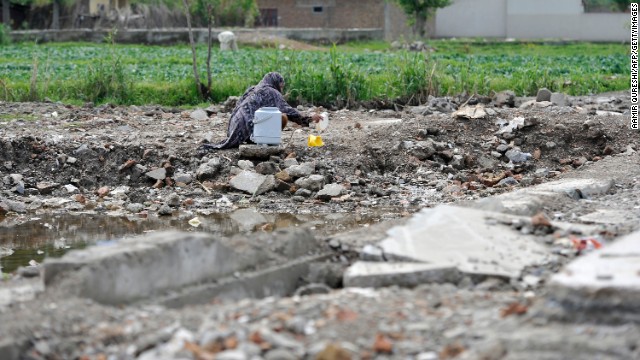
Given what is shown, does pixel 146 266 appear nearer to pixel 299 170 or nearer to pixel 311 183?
pixel 311 183

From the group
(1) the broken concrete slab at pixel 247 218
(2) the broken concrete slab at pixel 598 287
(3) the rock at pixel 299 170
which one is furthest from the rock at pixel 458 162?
(2) the broken concrete slab at pixel 598 287

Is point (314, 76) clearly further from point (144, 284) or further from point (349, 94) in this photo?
point (144, 284)

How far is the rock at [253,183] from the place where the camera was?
1061 centimetres

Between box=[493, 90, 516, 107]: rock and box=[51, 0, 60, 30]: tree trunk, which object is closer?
box=[493, 90, 516, 107]: rock

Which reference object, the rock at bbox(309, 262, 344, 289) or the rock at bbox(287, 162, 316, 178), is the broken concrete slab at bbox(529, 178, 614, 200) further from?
the rock at bbox(309, 262, 344, 289)

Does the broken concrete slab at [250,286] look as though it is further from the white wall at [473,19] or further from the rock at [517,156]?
the white wall at [473,19]

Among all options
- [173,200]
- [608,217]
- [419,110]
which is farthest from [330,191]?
[419,110]

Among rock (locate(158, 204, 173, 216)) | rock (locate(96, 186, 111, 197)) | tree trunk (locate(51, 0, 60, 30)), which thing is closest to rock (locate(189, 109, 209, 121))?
rock (locate(96, 186, 111, 197))

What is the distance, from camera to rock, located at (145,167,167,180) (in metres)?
11.0

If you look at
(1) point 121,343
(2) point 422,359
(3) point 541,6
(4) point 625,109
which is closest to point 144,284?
(1) point 121,343

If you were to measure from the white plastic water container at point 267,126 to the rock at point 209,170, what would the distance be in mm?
530

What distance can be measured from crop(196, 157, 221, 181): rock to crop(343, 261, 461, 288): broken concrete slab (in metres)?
5.50

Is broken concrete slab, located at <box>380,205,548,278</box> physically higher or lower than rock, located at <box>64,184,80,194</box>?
higher

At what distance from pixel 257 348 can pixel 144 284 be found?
1121mm
